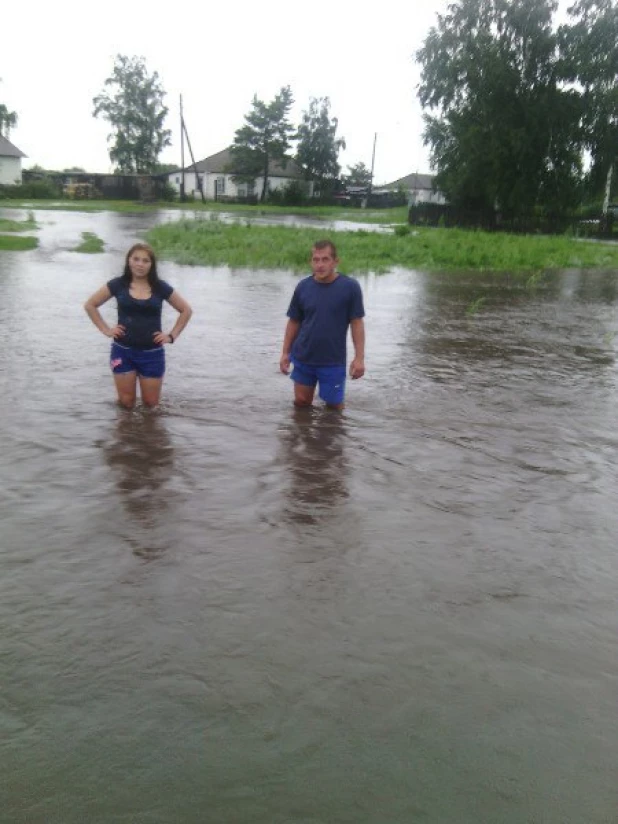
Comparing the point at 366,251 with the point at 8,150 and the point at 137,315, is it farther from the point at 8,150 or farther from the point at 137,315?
the point at 8,150

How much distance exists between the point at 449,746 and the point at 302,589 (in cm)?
134

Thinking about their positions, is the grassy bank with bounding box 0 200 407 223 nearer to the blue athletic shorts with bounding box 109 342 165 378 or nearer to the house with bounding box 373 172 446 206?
the house with bounding box 373 172 446 206

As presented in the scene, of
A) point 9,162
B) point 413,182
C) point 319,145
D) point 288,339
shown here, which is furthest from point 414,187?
point 288,339

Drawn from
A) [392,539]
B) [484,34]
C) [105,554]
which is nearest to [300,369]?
[392,539]

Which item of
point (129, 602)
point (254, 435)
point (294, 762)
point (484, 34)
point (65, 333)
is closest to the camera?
point (294, 762)

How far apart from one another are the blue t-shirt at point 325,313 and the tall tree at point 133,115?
102702 millimetres

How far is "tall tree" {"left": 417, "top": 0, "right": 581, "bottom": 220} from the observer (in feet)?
152

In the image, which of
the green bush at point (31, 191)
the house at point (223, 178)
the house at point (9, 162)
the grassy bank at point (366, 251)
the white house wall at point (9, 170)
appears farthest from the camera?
the house at point (223, 178)

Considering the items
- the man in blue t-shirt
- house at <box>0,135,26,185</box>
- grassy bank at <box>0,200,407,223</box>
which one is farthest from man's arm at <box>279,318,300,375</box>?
Result: house at <box>0,135,26,185</box>

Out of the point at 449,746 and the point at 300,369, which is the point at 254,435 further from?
the point at 449,746

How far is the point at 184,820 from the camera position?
8.82 ft

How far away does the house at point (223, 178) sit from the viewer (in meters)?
97.9

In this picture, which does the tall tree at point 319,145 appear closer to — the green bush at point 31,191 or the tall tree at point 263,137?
the tall tree at point 263,137

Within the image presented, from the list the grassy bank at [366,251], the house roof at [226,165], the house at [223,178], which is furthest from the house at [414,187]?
the grassy bank at [366,251]
